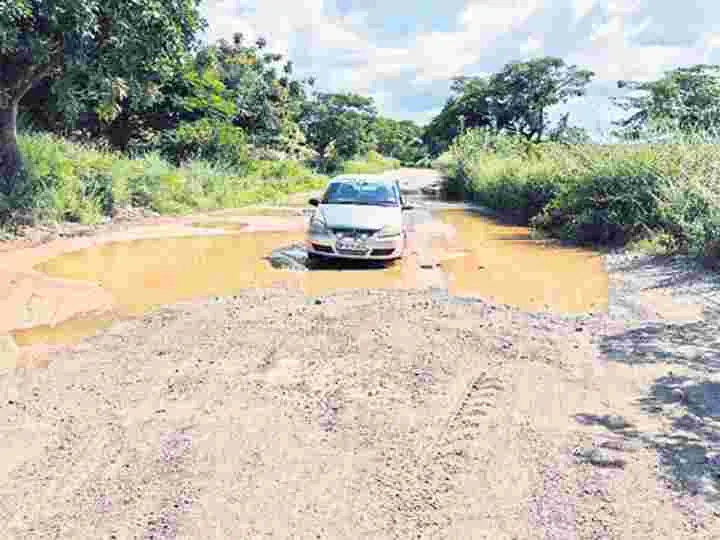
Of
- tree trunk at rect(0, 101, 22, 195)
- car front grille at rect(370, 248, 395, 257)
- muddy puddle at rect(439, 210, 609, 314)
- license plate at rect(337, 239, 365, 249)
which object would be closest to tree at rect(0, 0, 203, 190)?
tree trunk at rect(0, 101, 22, 195)

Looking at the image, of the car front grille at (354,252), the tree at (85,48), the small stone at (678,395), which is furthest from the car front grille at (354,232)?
the tree at (85,48)

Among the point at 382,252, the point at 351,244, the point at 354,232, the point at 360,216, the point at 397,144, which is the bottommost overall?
the point at 382,252

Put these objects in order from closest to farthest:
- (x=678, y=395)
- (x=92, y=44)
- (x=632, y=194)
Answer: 1. (x=678, y=395)
2. (x=632, y=194)
3. (x=92, y=44)

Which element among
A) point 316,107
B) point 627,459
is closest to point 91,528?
point 627,459

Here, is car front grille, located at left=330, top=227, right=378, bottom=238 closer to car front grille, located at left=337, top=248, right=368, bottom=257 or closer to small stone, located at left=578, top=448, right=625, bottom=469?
car front grille, located at left=337, top=248, right=368, bottom=257

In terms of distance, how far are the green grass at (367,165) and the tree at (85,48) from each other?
39549 mm

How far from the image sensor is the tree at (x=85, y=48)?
12523 mm

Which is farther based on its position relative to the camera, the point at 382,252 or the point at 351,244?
the point at 382,252

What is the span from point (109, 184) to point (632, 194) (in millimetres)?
13290

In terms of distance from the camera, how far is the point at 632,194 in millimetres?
13172

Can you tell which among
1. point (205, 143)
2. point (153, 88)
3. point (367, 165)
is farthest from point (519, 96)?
point (153, 88)

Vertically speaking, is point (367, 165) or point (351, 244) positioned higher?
point (367, 165)

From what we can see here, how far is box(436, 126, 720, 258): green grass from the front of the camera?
10914 millimetres

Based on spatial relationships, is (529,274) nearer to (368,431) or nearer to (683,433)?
(683,433)
